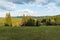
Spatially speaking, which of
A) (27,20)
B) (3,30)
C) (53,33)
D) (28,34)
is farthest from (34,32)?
(27,20)

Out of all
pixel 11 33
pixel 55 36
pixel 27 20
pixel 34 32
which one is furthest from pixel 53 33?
pixel 27 20

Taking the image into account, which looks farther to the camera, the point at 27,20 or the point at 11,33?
the point at 27,20

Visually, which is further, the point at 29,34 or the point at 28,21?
the point at 28,21

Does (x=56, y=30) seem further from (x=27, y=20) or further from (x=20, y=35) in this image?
(x=27, y=20)

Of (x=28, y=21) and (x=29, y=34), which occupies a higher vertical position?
(x=28, y=21)

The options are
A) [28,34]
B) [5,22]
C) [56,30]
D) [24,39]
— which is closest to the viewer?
[24,39]

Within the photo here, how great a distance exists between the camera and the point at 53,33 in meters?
13.0

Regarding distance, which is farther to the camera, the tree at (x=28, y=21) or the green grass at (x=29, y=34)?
the tree at (x=28, y=21)

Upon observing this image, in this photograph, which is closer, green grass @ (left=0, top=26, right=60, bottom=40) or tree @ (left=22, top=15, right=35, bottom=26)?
green grass @ (left=0, top=26, right=60, bottom=40)

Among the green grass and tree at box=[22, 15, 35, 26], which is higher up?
tree at box=[22, 15, 35, 26]

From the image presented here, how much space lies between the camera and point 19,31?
13383 millimetres

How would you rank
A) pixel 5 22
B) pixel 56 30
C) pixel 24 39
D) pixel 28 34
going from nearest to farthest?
pixel 24 39
pixel 28 34
pixel 56 30
pixel 5 22

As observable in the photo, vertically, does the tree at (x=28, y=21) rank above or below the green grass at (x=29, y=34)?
above

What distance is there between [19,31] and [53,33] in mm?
2682
